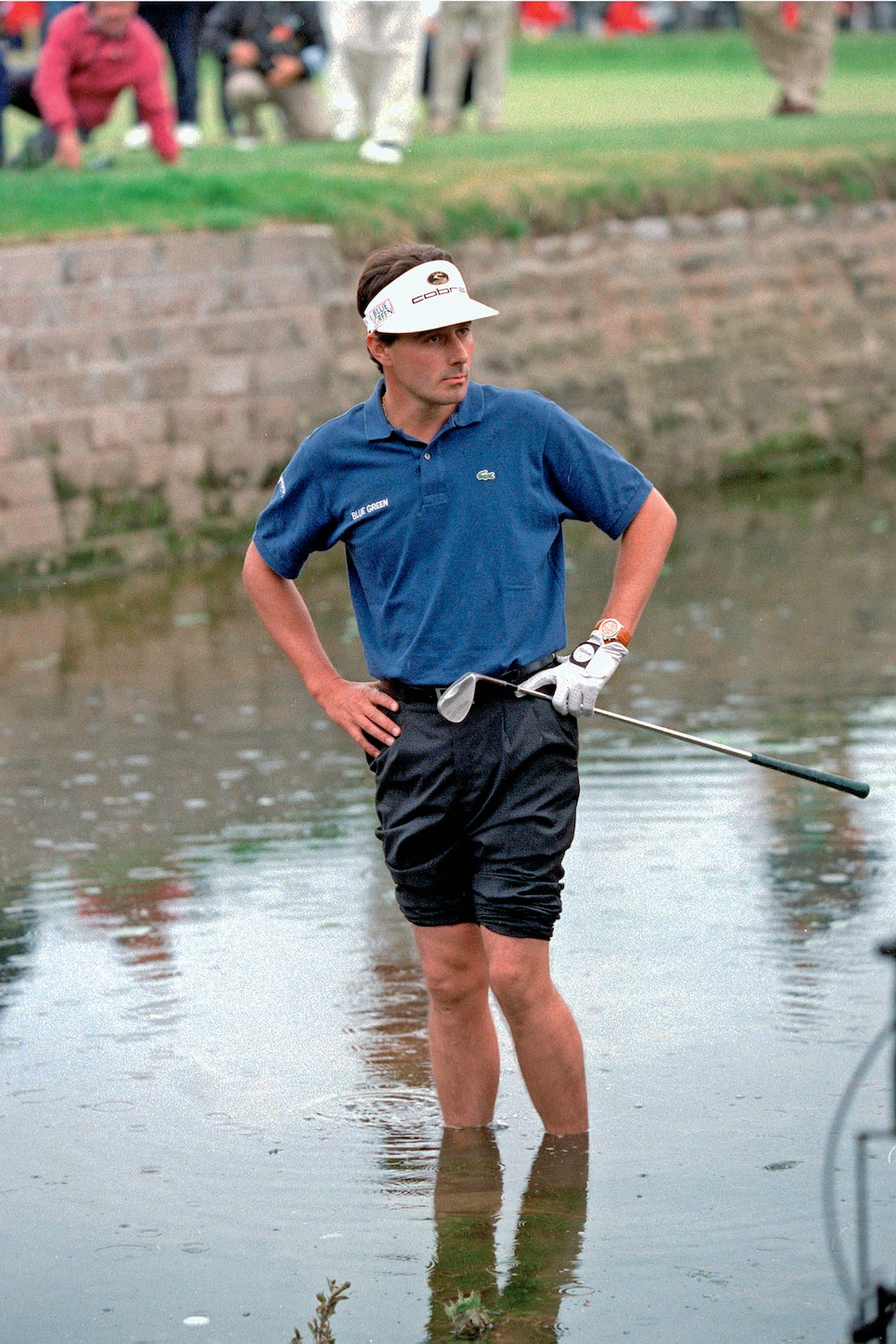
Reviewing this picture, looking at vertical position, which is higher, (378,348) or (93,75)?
(378,348)

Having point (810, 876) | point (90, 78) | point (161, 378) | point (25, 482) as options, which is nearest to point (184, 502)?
point (161, 378)

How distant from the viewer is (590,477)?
457 centimetres

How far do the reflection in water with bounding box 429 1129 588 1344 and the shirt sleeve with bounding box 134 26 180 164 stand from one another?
10.1 metres

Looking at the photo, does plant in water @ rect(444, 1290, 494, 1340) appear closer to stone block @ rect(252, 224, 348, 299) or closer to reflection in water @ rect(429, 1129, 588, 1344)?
reflection in water @ rect(429, 1129, 588, 1344)

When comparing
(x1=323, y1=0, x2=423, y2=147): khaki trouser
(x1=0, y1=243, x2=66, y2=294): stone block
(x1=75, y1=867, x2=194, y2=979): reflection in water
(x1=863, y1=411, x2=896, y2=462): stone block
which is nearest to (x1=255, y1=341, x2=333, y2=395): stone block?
(x1=0, y1=243, x2=66, y2=294): stone block

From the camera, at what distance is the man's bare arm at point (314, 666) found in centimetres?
460

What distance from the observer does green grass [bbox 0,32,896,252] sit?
12.8 meters

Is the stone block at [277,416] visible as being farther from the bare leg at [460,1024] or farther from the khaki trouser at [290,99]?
the bare leg at [460,1024]

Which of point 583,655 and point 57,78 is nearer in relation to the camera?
point 583,655

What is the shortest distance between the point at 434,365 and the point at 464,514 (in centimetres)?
31

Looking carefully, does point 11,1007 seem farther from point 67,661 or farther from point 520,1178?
point 67,661

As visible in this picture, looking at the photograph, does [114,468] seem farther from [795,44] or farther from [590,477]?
[795,44]

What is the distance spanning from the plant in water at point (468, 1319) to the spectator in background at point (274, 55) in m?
13.2

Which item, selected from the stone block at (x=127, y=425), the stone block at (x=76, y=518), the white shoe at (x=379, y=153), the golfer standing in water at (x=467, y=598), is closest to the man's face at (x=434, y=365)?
the golfer standing in water at (x=467, y=598)
